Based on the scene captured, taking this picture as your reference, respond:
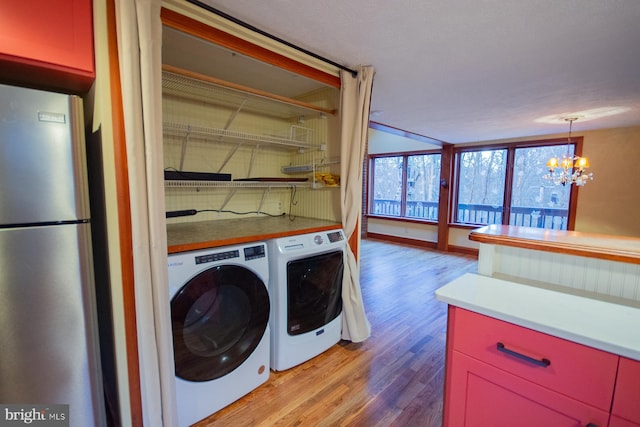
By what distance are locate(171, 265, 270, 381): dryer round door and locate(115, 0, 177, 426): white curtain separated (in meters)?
0.12

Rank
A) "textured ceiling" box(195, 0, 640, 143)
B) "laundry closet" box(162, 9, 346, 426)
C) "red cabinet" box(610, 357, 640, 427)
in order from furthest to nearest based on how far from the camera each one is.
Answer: "laundry closet" box(162, 9, 346, 426), "textured ceiling" box(195, 0, 640, 143), "red cabinet" box(610, 357, 640, 427)

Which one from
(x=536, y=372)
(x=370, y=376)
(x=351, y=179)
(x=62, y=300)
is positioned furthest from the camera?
(x=351, y=179)

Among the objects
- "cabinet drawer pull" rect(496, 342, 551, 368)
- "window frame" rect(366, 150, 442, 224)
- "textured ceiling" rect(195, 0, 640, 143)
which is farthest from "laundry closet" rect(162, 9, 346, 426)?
"window frame" rect(366, 150, 442, 224)

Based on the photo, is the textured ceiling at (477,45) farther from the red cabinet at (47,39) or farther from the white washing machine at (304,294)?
the white washing machine at (304,294)

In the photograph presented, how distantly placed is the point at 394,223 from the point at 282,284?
4987 millimetres

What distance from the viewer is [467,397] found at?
1095 millimetres

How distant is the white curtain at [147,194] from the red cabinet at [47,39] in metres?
0.13

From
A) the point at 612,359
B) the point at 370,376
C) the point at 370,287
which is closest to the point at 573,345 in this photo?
the point at 612,359

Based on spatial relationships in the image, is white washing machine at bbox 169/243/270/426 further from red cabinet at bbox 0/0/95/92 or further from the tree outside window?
the tree outside window

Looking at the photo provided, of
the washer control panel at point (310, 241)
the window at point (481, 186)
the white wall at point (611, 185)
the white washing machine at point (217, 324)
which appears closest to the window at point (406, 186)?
the window at point (481, 186)

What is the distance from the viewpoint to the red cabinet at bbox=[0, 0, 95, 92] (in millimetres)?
923

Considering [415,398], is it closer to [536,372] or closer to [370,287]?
[536,372]

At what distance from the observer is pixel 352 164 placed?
200 centimetres

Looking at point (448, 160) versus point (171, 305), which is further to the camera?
point (448, 160)
